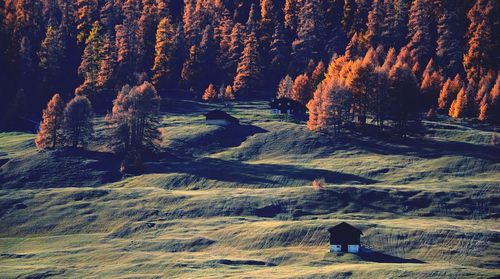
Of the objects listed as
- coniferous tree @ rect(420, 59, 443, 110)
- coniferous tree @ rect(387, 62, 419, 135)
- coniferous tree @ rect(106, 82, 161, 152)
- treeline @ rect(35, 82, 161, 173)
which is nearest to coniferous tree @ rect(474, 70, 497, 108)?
coniferous tree @ rect(420, 59, 443, 110)

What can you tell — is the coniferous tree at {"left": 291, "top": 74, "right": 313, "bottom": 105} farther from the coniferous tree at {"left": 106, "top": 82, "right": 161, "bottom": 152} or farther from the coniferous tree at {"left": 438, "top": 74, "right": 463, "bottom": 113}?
the coniferous tree at {"left": 106, "top": 82, "right": 161, "bottom": 152}

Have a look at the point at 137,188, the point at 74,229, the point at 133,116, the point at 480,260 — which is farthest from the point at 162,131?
the point at 480,260

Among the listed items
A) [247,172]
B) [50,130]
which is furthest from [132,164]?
[50,130]

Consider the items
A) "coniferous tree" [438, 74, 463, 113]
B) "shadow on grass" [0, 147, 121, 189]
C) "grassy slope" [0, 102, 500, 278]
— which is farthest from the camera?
"coniferous tree" [438, 74, 463, 113]

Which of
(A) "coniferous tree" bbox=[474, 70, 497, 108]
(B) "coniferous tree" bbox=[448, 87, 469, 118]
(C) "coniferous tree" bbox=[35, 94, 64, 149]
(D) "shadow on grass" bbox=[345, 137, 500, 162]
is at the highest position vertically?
(A) "coniferous tree" bbox=[474, 70, 497, 108]

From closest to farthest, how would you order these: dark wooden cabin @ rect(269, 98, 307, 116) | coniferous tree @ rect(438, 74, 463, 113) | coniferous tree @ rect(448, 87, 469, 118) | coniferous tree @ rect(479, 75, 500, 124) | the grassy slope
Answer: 1. the grassy slope
2. coniferous tree @ rect(479, 75, 500, 124)
3. coniferous tree @ rect(448, 87, 469, 118)
4. coniferous tree @ rect(438, 74, 463, 113)
5. dark wooden cabin @ rect(269, 98, 307, 116)

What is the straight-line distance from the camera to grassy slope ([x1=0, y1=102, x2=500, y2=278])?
102 m

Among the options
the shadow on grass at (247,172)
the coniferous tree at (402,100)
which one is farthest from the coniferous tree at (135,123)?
the coniferous tree at (402,100)

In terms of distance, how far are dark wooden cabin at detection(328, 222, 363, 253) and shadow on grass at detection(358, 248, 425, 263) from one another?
1.18m

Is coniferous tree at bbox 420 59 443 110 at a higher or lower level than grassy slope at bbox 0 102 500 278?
higher

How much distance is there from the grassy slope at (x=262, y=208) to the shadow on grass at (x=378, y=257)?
2.53 feet

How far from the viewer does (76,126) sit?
554 feet

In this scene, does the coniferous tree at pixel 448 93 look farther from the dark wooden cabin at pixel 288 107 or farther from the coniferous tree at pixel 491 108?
the dark wooden cabin at pixel 288 107

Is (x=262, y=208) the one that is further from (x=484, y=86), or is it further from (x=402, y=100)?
(x=484, y=86)
